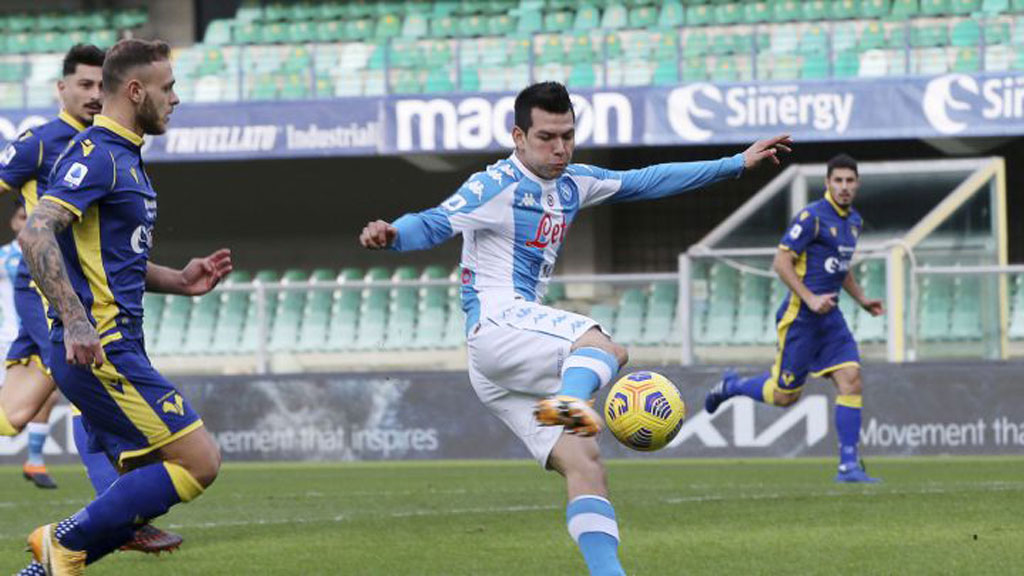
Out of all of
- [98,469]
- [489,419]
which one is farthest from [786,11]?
[98,469]

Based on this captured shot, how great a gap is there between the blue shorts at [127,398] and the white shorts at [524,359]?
1.15m

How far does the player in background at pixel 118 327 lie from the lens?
620 cm

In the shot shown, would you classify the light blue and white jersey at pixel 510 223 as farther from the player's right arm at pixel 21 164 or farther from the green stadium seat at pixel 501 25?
the green stadium seat at pixel 501 25

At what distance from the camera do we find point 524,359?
21.9ft

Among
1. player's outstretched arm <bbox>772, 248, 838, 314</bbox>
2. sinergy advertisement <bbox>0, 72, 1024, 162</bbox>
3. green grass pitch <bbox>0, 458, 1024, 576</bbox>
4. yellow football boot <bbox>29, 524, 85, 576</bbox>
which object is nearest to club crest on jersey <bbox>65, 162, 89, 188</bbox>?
yellow football boot <bbox>29, 524, 85, 576</bbox>

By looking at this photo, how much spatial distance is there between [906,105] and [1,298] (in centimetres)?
965

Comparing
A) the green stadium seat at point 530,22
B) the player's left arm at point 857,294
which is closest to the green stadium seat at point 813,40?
the green stadium seat at point 530,22

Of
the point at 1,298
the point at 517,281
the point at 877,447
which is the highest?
the point at 517,281

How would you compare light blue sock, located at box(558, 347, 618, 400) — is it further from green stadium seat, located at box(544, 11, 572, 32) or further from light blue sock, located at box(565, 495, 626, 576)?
green stadium seat, located at box(544, 11, 572, 32)

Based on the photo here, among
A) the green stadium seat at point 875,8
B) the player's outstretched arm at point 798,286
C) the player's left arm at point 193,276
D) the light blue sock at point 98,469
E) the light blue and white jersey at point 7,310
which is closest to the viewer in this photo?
the player's left arm at point 193,276

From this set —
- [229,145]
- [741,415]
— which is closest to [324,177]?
[229,145]

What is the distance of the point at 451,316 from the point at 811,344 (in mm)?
4885

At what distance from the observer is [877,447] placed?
15.9 metres

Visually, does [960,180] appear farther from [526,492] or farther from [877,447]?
[526,492]
